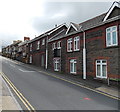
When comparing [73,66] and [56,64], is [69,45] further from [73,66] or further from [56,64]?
[56,64]

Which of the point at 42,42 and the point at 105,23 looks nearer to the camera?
the point at 105,23

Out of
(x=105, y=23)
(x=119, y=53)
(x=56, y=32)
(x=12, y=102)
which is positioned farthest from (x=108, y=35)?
(x=56, y=32)

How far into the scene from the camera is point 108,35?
1258 centimetres

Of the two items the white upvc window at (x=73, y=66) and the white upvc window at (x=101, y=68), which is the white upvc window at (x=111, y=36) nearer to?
the white upvc window at (x=101, y=68)

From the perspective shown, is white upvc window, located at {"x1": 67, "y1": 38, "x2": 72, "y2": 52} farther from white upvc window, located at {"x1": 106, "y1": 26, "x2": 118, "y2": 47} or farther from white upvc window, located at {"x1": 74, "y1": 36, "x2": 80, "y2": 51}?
white upvc window, located at {"x1": 106, "y1": 26, "x2": 118, "y2": 47}

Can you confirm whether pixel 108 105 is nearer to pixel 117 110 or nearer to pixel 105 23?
pixel 117 110

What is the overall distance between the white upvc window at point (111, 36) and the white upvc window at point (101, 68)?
1.93 m

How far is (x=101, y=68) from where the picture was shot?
13.0 metres

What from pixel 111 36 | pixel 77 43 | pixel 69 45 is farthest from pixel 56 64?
pixel 111 36

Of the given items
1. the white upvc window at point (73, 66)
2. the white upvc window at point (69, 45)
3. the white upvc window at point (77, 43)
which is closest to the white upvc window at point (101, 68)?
the white upvc window at point (73, 66)

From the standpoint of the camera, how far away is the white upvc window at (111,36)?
467 inches

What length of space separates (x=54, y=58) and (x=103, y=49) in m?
10.0

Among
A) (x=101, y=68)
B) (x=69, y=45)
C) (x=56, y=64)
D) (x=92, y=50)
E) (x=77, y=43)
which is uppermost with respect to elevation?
(x=77, y=43)

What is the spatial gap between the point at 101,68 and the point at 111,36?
341 cm
